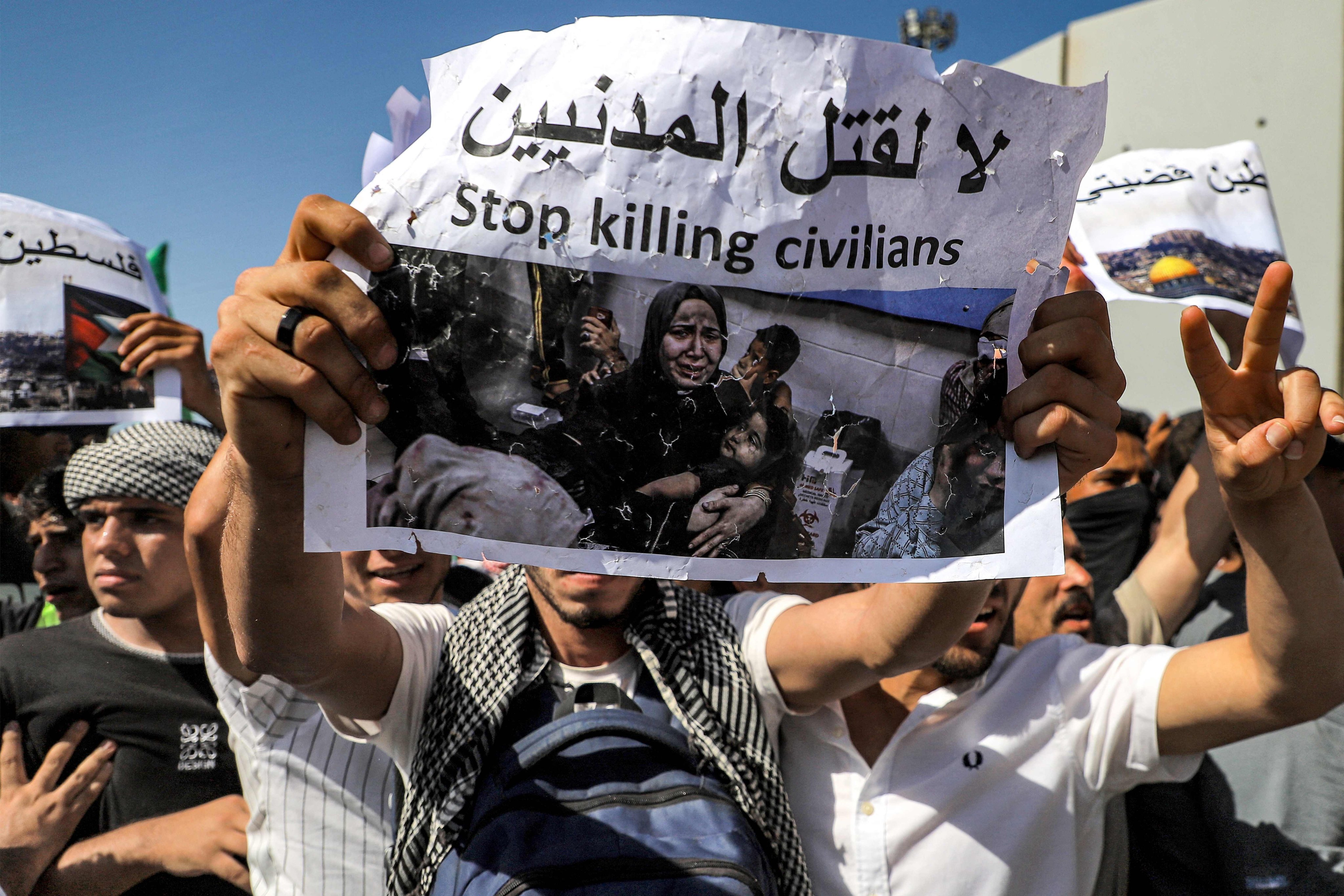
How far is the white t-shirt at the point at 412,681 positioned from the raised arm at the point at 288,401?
30 cm

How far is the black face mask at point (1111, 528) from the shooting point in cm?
341

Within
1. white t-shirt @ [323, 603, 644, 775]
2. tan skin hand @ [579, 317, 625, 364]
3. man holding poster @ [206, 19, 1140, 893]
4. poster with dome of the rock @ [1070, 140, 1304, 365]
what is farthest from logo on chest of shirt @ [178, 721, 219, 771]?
poster with dome of the rock @ [1070, 140, 1304, 365]

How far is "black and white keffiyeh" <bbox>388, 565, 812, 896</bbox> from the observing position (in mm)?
1619

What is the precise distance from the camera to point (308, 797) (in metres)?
1.95

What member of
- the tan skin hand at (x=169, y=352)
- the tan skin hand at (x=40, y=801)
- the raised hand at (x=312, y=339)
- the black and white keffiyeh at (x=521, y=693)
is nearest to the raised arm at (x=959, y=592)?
the black and white keffiyeh at (x=521, y=693)

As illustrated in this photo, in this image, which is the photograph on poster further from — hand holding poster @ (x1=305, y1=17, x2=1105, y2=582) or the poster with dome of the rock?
the poster with dome of the rock

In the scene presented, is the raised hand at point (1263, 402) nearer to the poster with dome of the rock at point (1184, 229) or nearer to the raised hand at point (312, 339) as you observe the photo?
the poster with dome of the rock at point (1184, 229)

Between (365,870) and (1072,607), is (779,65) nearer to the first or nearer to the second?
(365,870)

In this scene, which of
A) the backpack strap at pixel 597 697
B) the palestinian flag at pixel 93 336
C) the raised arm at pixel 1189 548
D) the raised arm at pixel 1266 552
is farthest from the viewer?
the raised arm at pixel 1189 548

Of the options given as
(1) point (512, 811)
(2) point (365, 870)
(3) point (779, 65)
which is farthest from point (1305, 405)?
(2) point (365, 870)

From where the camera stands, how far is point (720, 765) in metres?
1.63

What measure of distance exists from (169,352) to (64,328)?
10.0 inches

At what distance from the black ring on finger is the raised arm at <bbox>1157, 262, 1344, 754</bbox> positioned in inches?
44.0

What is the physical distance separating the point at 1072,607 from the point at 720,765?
135 centimetres
